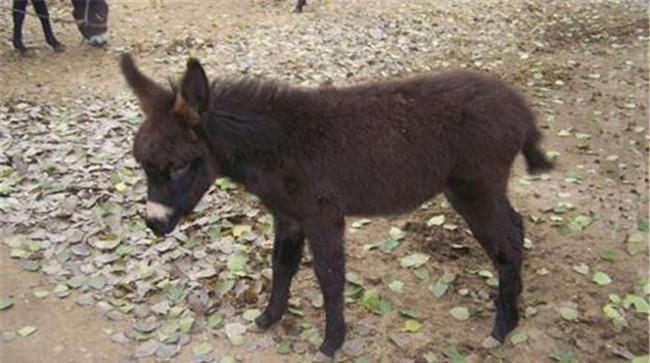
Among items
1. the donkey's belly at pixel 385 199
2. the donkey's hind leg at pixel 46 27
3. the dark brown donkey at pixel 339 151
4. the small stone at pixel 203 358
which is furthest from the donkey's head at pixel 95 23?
the donkey's belly at pixel 385 199

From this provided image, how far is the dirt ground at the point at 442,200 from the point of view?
4301 mm

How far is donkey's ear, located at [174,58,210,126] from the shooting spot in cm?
325

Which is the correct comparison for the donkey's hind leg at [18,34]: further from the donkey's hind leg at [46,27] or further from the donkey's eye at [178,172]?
the donkey's eye at [178,172]

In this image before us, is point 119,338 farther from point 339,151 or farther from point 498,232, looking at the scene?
point 498,232

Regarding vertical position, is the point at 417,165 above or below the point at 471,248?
above

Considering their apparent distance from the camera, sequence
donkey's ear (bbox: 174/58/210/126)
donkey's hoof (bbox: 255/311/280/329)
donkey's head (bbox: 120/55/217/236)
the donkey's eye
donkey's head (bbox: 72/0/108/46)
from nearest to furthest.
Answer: donkey's ear (bbox: 174/58/210/126)
donkey's head (bbox: 120/55/217/236)
the donkey's eye
donkey's hoof (bbox: 255/311/280/329)
donkey's head (bbox: 72/0/108/46)

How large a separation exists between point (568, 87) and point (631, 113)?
1108mm

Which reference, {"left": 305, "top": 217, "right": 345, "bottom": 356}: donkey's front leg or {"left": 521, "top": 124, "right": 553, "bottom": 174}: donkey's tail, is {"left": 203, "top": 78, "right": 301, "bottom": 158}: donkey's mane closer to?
{"left": 305, "top": 217, "right": 345, "bottom": 356}: donkey's front leg

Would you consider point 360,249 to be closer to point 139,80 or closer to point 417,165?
point 417,165

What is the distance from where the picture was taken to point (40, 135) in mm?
7020

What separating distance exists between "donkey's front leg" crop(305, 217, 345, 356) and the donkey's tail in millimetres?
1443

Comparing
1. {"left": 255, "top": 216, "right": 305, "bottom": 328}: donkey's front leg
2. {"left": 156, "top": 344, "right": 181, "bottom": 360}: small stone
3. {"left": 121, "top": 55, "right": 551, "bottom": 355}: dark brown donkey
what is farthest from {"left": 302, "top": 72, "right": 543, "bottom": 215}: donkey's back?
{"left": 156, "top": 344, "right": 181, "bottom": 360}: small stone

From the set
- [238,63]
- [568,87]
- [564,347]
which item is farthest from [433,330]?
[238,63]

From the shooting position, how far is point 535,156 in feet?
14.3
